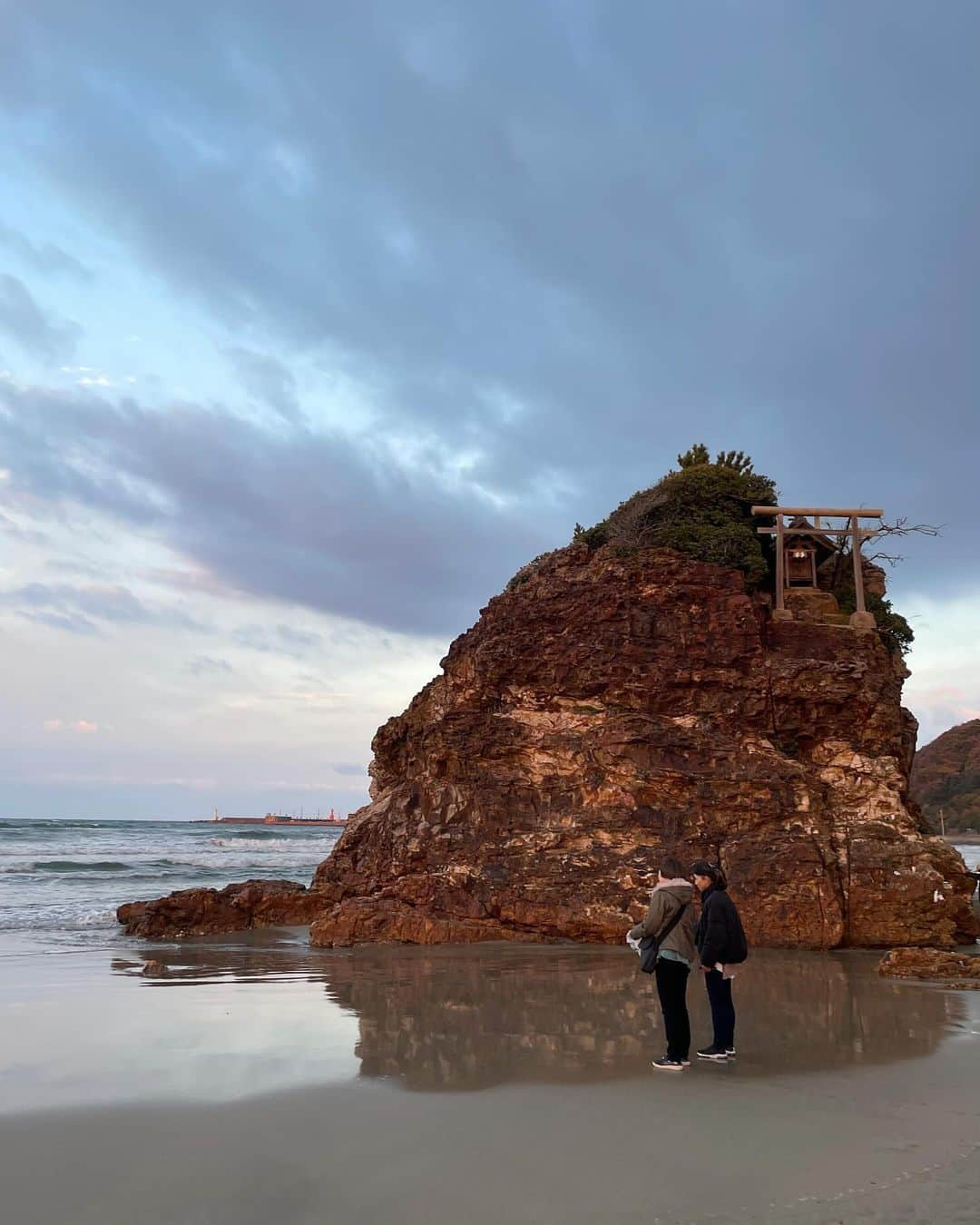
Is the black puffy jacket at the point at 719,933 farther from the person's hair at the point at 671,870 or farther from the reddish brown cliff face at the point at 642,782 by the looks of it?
the reddish brown cliff face at the point at 642,782

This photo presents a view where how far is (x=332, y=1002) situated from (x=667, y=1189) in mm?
5368

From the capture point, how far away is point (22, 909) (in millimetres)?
20125

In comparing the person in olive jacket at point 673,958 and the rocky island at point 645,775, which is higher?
the rocky island at point 645,775

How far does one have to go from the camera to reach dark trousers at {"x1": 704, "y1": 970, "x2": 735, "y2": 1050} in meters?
6.95

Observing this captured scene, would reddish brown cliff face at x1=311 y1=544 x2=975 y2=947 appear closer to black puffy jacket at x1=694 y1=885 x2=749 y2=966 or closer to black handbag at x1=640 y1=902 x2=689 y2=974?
black puffy jacket at x1=694 y1=885 x2=749 y2=966

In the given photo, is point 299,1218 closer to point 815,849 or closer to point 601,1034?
point 601,1034

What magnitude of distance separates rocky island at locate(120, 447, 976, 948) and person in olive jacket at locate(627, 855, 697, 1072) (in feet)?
20.7

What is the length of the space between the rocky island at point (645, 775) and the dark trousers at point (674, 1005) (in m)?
6.38

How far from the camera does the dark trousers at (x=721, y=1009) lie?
6945 millimetres

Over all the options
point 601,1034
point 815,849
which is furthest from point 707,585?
point 601,1034

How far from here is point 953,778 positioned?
355ft

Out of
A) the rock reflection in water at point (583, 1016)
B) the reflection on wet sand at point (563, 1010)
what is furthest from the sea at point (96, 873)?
the rock reflection in water at point (583, 1016)

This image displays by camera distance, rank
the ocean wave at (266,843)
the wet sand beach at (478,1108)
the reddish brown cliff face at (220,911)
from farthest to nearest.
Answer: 1. the ocean wave at (266,843)
2. the reddish brown cliff face at (220,911)
3. the wet sand beach at (478,1108)

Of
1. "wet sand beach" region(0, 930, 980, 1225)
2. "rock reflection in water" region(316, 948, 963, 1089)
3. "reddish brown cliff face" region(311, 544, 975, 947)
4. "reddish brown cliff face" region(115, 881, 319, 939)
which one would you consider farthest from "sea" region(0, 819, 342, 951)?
"wet sand beach" region(0, 930, 980, 1225)
